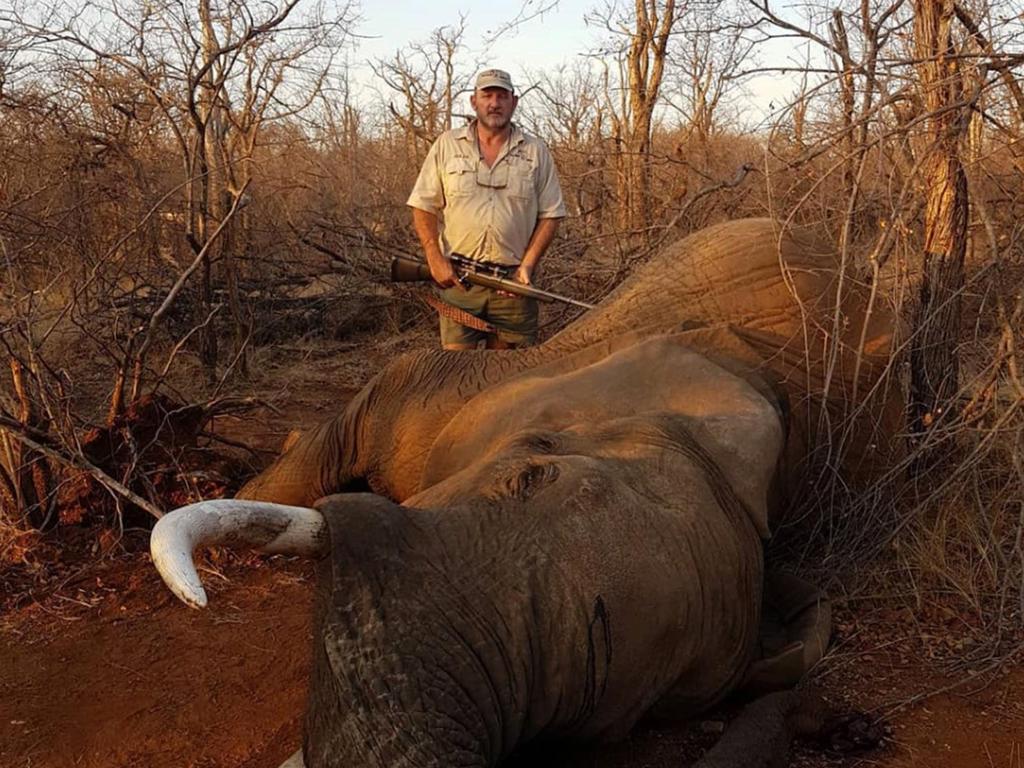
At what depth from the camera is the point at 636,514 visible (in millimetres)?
2826

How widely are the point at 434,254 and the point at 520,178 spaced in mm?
626

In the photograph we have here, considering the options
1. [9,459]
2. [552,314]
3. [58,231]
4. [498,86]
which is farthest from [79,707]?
[552,314]

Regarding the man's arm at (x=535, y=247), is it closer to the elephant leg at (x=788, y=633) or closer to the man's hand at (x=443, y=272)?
the man's hand at (x=443, y=272)

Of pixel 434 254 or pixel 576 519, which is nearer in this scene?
pixel 576 519

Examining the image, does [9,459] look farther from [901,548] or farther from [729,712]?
[901,548]

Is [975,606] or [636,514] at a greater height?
[636,514]

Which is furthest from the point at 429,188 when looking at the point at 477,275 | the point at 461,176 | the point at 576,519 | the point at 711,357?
the point at 576,519

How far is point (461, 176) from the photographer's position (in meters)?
5.79

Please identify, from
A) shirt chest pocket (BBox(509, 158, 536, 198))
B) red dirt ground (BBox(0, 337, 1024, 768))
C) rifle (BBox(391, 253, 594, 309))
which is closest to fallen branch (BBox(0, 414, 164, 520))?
red dirt ground (BBox(0, 337, 1024, 768))

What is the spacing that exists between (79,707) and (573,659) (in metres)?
1.75

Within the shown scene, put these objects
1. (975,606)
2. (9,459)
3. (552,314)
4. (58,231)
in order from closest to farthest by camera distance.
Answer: (975,606)
(9,459)
(58,231)
(552,314)

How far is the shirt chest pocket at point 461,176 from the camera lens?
19.0 feet

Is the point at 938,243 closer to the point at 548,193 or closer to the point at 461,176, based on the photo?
the point at 548,193

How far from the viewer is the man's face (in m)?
5.72
